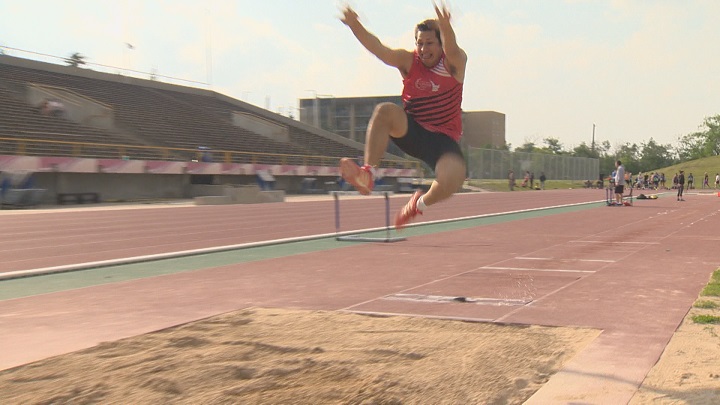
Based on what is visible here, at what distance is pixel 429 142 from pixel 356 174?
17.4 inches

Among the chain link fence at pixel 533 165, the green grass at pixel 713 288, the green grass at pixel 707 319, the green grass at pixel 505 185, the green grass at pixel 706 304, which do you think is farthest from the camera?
the green grass at pixel 505 185

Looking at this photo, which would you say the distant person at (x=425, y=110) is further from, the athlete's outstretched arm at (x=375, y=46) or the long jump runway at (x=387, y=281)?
the long jump runway at (x=387, y=281)

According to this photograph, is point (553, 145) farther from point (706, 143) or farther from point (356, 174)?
point (356, 174)

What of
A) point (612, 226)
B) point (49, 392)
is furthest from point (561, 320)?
point (612, 226)

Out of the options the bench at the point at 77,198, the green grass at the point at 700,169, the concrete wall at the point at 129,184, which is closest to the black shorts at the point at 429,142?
the concrete wall at the point at 129,184

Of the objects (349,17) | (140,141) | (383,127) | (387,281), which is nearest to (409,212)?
(383,127)

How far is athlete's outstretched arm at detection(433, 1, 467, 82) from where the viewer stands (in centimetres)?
334

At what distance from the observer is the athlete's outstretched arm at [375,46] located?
12.1ft

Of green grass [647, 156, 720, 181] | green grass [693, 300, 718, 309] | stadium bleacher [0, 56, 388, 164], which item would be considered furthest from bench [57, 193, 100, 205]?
green grass [647, 156, 720, 181]

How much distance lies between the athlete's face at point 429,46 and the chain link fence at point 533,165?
18.5 metres

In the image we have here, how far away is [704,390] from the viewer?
413 cm

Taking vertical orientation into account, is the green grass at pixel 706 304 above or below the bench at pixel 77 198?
below

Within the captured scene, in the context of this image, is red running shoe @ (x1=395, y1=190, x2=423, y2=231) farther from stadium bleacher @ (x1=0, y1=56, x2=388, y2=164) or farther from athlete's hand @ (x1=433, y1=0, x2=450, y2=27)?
stadium bleacher @ (x1=0, y1=56, x2=388, y2=164)

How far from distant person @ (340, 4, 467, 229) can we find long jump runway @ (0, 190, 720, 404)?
1410 millimetres
